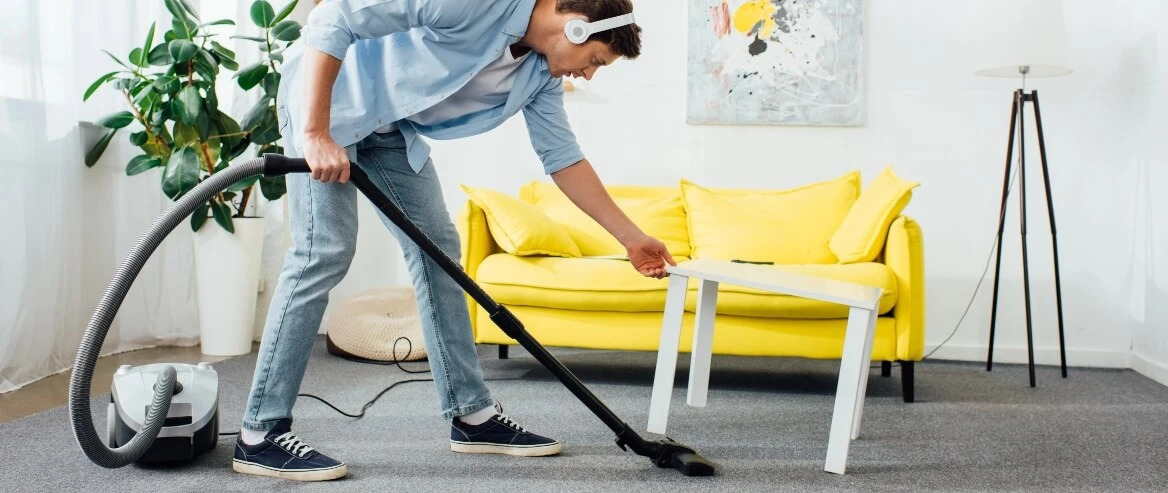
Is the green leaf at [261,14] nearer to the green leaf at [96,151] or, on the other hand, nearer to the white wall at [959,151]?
the green leaf at [96,151]

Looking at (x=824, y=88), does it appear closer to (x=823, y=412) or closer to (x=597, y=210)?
(x=823, y=412)

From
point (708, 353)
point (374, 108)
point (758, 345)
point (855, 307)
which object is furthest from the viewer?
point (758, 345)

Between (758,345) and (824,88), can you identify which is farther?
(824,88)

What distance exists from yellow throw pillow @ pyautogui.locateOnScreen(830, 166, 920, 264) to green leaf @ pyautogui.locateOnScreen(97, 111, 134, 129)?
92.5 inches

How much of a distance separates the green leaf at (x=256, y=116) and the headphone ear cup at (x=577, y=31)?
2058 millimetres

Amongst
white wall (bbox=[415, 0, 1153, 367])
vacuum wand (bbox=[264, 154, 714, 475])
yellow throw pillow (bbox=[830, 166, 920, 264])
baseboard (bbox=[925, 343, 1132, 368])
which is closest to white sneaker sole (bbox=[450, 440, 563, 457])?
vacuum wand (bbox=[264, 154, 714, 475])

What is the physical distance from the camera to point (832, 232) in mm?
3303

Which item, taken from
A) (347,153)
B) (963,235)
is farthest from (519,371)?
(963,235)

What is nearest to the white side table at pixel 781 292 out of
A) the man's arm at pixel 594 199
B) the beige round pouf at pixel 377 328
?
the man's arm at pixel 594 199

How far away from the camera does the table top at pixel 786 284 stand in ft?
6.45

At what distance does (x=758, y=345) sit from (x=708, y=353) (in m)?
0.37

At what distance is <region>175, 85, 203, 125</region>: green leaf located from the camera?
3.15 meters

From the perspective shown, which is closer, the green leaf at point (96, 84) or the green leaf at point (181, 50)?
the green leaf at point (96, 84)

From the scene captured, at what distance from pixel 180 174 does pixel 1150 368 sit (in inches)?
136
